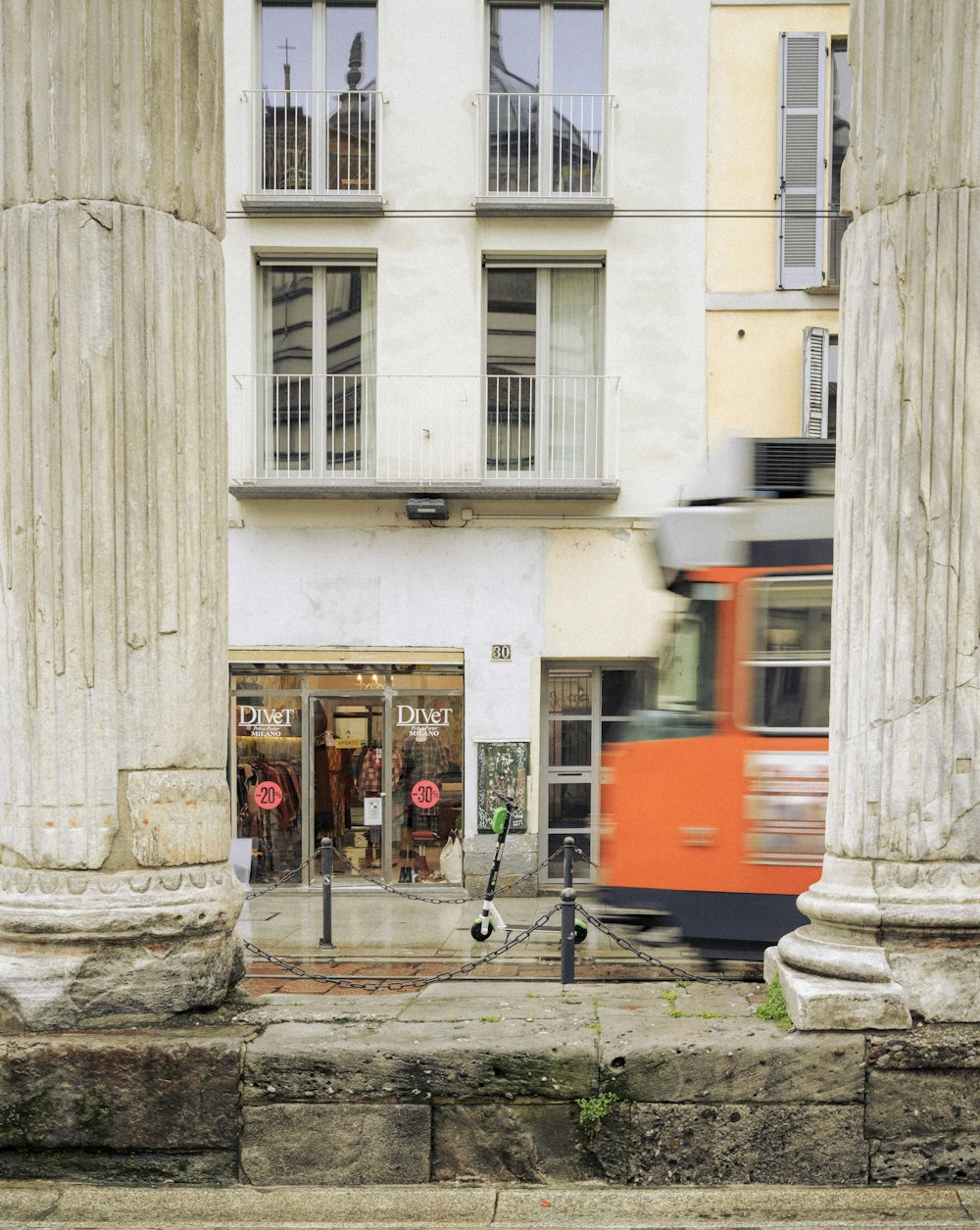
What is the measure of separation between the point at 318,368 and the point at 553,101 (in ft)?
13.4

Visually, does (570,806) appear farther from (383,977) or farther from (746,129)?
(746,129)

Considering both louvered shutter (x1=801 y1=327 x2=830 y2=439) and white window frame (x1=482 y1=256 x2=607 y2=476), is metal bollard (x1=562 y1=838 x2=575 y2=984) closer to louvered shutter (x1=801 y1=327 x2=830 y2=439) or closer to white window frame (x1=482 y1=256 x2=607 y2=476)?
white window frame (x1=482 y1=256 x2=607 y2=476)

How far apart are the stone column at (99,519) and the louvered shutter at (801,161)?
36.8ft

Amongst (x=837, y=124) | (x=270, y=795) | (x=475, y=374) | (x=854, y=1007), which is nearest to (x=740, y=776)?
(x=854, y=1007)

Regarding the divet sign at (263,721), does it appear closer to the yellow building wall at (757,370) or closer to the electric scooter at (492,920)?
the electric scooter at (492,920)

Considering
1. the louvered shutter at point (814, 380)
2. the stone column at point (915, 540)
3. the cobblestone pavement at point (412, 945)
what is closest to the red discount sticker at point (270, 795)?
the cobblestone pavement at point (412, 945)

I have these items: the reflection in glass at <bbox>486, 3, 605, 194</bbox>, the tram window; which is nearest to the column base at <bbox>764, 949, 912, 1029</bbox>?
the tram window

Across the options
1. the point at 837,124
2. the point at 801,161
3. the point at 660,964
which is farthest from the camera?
the point at 837,124

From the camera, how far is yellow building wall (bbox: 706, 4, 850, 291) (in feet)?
47.3

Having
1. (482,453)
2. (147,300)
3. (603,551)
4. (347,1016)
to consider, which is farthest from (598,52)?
(347,1016)

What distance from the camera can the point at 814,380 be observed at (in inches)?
563

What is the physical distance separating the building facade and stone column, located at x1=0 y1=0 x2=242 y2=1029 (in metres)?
9.94

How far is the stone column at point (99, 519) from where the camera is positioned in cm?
429

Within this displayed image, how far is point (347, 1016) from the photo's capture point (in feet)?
14.4
